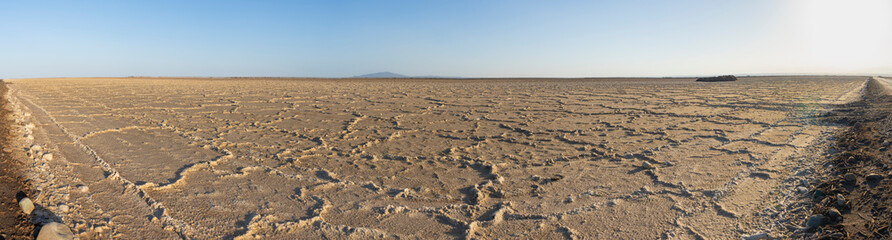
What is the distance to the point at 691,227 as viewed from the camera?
1.91m

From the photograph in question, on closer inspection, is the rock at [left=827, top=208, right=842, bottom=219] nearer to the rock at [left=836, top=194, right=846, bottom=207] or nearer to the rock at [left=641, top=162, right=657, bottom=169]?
the rock at [left=836, top=194, right=846, bottom=207]

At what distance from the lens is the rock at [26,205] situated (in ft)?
6.42

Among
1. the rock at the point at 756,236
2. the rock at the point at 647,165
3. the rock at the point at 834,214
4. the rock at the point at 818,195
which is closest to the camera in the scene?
the rock at the point at 756,236

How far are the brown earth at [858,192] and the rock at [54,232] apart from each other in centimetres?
329

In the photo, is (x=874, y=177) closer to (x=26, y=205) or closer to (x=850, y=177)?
(x=850, y=177)

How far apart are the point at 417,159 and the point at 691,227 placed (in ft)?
6.71

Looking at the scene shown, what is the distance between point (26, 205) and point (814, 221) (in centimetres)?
387

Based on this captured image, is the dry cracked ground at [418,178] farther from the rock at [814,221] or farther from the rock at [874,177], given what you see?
the rock at [874,177]

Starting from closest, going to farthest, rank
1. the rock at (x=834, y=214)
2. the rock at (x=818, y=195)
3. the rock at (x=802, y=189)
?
the rock at (x=834, y=214), the rock at (x=818, y=195), the rock at (x=802, y=189)

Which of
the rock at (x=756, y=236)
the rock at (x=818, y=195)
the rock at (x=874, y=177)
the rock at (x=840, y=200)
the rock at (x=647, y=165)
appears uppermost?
the rock at (x=874, y=177)

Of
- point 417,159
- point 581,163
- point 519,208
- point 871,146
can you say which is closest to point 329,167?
point 417,159

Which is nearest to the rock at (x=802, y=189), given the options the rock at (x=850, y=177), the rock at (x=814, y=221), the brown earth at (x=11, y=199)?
the rock at (x=850, y=177)

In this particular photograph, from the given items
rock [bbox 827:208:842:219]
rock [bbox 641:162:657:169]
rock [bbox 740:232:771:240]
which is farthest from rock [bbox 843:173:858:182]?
rock [bbox 740:232:771:240]

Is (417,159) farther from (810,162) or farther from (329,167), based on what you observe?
(810,162)
